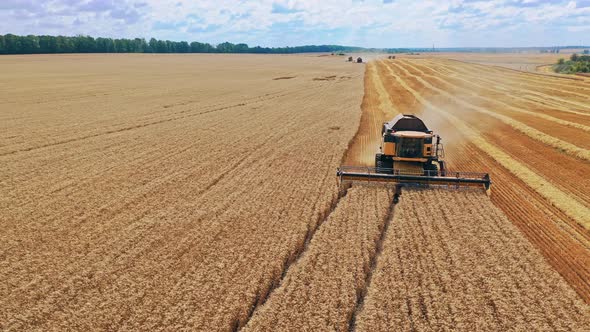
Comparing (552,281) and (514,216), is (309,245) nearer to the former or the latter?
(552,281)

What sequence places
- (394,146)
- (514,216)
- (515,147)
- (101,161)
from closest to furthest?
(514,216) < (394,146) < (101,161) < (515,147)

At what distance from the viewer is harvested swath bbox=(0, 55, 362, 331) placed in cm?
801

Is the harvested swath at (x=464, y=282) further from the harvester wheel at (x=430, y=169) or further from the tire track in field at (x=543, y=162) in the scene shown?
the tire track in field at (x=543, y=162)

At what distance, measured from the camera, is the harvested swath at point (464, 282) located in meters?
7.49

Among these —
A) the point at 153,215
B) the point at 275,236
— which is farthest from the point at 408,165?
the point at 153,215

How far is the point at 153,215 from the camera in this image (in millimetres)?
12188

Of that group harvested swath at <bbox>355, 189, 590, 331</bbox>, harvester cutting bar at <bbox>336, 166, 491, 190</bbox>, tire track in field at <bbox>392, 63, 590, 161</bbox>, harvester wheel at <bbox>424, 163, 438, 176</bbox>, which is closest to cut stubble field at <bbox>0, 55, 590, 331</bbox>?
harvested swath at <bbox>355, 189, 590, 331</bbox>

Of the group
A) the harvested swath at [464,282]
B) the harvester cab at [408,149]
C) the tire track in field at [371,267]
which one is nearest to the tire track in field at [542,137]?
the harvester cab at [408,149]

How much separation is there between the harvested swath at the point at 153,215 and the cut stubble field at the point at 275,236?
0.06 metres

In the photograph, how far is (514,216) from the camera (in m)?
12.3

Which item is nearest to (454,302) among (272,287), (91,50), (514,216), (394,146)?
(272,287)

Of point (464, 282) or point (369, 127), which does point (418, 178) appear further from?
point (369, 127)

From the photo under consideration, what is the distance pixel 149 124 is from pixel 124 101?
12.9 metres

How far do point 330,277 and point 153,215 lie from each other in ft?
20.0
